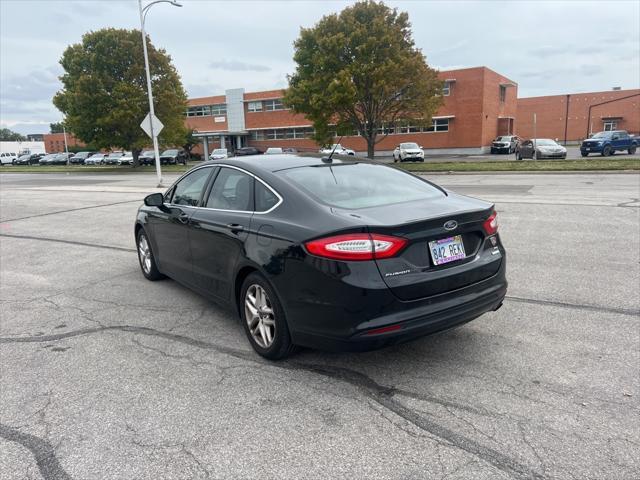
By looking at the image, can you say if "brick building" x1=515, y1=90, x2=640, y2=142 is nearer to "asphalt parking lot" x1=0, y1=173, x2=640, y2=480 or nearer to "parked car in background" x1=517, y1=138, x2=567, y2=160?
"parked car in background" x1=517, y1=138, x2=567, y2=160

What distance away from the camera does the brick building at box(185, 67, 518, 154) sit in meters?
44.5

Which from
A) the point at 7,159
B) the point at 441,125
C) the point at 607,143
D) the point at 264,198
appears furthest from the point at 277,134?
the point at 264,198

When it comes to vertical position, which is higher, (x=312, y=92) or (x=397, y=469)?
(x=312, y=92)

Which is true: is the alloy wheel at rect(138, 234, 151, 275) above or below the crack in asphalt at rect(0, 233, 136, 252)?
above

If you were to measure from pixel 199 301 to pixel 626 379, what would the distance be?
3.94m

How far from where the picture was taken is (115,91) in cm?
3778

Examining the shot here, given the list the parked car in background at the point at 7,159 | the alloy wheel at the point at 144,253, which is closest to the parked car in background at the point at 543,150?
the alloy wheel at the point at 144,253

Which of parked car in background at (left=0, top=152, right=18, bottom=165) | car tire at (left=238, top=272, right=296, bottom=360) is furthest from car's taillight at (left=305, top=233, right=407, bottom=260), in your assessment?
parked car in background at (left=0, top=152, right=18, bottom=165)

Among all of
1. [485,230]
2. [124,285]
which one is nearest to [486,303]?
[485,230]

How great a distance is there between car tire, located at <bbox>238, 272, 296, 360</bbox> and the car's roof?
38.6 inches

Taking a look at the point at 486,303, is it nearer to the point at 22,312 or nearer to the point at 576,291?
the point at 576,291

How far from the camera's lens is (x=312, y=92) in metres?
29.3

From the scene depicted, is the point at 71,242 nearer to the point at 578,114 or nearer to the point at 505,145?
the point at 505,145

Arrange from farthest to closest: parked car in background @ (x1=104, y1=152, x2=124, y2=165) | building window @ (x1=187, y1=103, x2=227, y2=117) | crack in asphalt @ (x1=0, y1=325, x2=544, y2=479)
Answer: building window @ (x1=187, y1=103, x2=227, y2=117)
parked car in background @ (x1=104, y1=152, x2=124, y2=165)
crack in asphalt @ (x1=0, y1=325, x2=544, y2=479)
